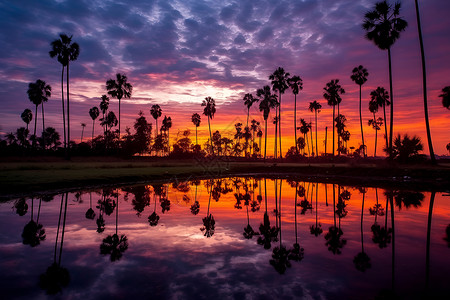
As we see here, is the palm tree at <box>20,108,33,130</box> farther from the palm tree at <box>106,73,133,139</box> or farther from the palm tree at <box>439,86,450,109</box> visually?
the palm tree at <box>439,86,450,109</box>

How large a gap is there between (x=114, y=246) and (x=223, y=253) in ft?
11.5

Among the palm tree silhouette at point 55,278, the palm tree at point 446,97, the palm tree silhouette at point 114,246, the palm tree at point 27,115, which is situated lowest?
the palm tree silhouette at point 114,246

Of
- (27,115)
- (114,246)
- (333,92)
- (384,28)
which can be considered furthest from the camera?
(27,115)

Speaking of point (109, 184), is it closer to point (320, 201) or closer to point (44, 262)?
point (320, 201)

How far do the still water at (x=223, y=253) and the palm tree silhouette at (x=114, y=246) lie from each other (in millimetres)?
31

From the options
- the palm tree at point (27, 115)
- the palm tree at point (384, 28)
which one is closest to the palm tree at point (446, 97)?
the palm tree at point (384, 28)

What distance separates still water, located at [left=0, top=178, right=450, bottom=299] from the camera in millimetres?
5828

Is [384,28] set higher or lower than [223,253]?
higher

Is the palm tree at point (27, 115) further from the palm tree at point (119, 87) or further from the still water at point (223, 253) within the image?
the still water at point (223, 253)

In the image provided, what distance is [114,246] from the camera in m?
8.92

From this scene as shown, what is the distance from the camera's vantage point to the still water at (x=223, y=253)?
583 cm

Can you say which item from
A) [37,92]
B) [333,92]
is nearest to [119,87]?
[37,92]

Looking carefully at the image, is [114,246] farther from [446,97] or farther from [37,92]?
[37,92]

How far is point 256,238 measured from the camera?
993 cm
